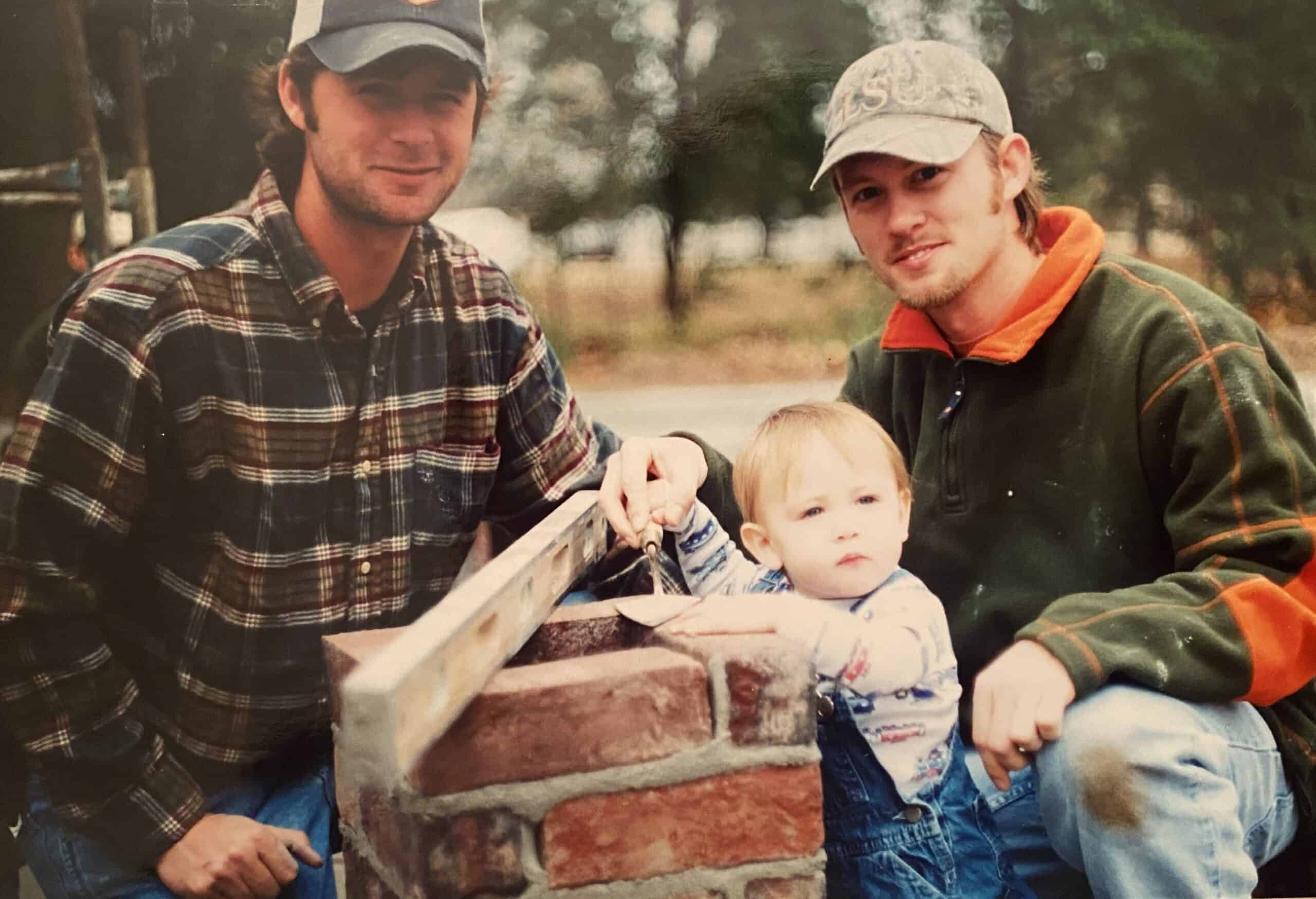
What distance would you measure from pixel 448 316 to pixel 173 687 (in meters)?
Answer: 0.63

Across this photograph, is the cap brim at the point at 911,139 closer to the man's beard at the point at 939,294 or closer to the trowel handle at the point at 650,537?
the man's beard at the point at 939,294

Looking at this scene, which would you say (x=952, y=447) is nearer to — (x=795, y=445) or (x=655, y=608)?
(x=795, y=445)

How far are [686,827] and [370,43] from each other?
3.52ft

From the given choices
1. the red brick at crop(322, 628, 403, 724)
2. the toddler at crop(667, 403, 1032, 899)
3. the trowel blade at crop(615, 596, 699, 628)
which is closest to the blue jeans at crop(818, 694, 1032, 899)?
the toddler at crop(667, 403, 1032, 899)

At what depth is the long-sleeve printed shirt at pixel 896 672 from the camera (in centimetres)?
138

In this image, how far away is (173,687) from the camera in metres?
1.54

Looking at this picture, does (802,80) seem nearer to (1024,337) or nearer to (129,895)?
(1024,337)

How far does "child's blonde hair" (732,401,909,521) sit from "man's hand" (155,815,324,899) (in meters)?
0.77

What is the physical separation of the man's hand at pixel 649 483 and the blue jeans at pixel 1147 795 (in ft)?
1.90

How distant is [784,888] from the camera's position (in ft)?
4.27

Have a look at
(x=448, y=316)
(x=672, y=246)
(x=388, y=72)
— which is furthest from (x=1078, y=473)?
(x=388, y=72)

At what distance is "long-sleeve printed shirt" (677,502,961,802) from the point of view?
1.38m

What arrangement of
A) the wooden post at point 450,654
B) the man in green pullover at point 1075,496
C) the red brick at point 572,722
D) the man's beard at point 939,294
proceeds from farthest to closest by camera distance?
the man's beard at point 939,294, the man in green pullover at point 1075,496, the red brick at point 572,722, the wooden post at point 450,654

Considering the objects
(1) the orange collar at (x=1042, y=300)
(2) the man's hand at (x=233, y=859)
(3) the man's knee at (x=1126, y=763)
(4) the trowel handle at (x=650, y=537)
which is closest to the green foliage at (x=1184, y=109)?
(1) the orange collar at (x=1042, y=300)
